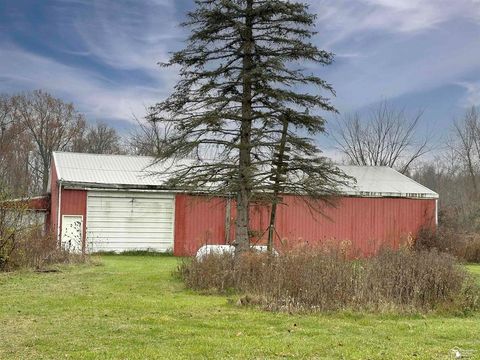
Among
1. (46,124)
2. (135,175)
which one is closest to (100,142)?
(46,124)

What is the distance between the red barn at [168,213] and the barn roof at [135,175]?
0.04 m

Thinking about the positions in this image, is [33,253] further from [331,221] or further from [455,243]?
[455,243]

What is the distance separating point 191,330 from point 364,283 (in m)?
3.54

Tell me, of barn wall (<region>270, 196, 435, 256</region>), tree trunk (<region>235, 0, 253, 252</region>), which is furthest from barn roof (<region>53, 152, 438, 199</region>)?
tree trunk (<region>235, 0, 253, 252</region>)

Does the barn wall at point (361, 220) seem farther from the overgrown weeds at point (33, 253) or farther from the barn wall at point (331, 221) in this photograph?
the overgrown weeds at point (33, 253)

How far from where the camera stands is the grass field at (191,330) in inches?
253

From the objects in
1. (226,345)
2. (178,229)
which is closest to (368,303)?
(226,345)

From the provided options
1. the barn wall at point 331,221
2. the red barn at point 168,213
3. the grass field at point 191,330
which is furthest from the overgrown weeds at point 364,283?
the barn wall at point 331,221

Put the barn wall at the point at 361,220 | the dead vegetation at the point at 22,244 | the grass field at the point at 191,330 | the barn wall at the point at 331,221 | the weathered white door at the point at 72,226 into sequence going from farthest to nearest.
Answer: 1. the barn wall at the point at 361,220
2. the barn wall at the point at 331,221
3. the weathered white door at the point at 72,226
4. the dead vegetation at the point at 22,244
5. the grass field at the point at 191,330

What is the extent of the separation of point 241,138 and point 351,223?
44.8 ft

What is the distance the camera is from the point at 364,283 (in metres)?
9.69

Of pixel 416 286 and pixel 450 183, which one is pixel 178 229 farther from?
pixel 450 183

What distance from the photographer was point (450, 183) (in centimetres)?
4812

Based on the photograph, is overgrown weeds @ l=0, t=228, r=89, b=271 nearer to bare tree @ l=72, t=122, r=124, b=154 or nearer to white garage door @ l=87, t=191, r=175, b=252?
white garage door @ l=87, t=191, r=175, b=252
